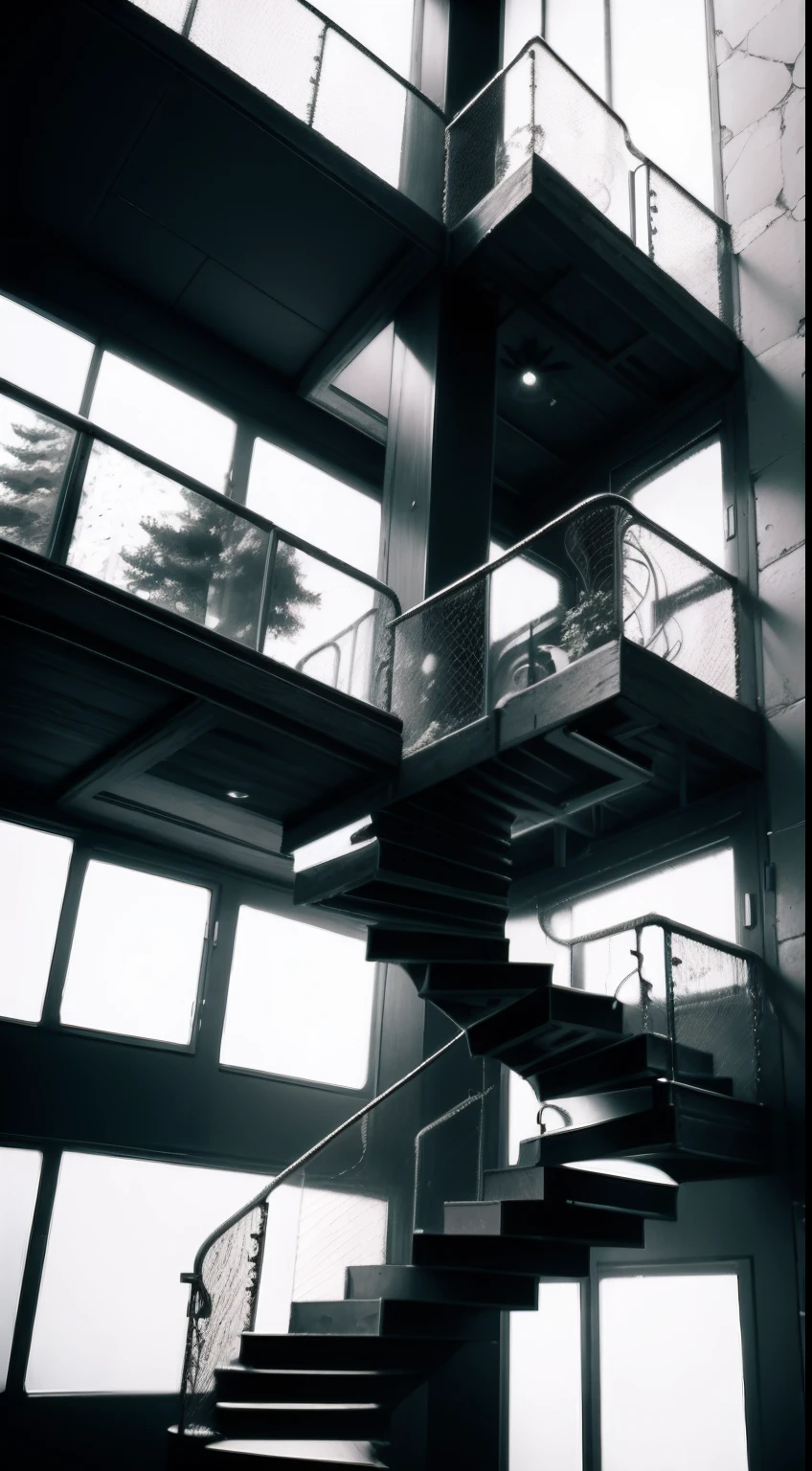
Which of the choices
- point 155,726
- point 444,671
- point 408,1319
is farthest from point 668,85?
point 408,1319

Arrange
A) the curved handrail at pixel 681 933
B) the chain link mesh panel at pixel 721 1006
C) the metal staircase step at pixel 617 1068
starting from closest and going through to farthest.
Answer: the metal staircase step at pixel 617 1068 < the curved handrail at pixel 681 933 < the chain link mesh panel at pixel 721 1006

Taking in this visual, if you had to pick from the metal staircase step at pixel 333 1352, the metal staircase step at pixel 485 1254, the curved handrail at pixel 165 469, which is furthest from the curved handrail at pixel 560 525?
the metal staircase step at pixel 333 1352

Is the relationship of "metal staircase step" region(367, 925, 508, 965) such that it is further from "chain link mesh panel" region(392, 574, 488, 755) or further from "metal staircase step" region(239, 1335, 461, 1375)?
"metal staircase step" region(239, 1335, 461, 1375)

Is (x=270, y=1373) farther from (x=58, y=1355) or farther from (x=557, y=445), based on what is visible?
(x=557, y=445)

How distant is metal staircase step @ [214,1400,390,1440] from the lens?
15.4ft

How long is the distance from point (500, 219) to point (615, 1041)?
16.9 feet

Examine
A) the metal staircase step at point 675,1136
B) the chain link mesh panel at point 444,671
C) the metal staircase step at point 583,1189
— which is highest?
the chain link mesh panel at point 444,671

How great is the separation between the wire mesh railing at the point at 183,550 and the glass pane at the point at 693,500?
7.97ft

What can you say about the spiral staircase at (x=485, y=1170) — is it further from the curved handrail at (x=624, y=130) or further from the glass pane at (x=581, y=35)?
the glass pane at (x=581, y=35)

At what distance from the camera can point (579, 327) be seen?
7.88 meters

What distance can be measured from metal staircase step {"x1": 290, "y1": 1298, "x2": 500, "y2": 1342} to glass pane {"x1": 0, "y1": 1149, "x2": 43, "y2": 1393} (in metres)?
1.54

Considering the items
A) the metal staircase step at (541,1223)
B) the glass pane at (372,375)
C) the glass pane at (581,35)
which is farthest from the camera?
the glass pane at (581,35)

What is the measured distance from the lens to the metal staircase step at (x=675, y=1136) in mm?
5145

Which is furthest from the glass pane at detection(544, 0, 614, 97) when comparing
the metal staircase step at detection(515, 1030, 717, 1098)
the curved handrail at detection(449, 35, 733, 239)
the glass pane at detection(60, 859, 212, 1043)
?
the metal staircase step at detection(515, 1030, 717, 1098)
